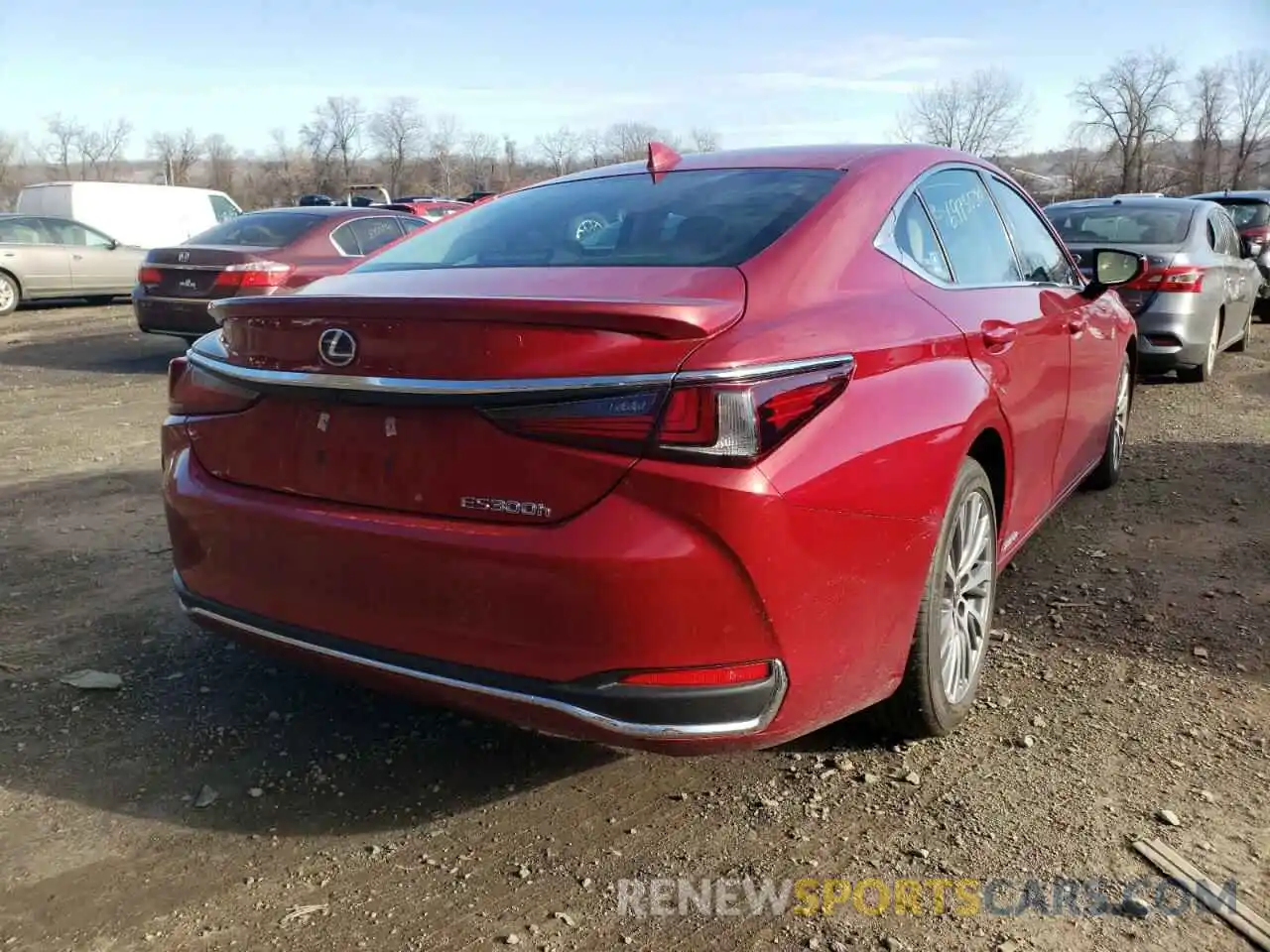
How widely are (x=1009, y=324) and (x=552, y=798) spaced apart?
6.40 ft

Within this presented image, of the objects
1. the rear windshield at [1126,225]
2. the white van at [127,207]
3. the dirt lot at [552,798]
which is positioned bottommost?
the dirt lot at [552,798]

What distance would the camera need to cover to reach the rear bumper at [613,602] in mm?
2037

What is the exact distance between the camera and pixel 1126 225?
328 inches

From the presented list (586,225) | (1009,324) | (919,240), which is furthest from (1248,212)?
(586,225)

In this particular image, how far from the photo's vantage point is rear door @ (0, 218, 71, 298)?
14.8m

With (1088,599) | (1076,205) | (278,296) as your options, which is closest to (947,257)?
(1088,599)

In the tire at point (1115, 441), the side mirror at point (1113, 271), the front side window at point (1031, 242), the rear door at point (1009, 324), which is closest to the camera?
the rear door at point (1009, 324)

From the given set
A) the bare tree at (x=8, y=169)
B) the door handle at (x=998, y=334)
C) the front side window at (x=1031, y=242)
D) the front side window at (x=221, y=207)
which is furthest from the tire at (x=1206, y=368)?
the bare tree at (x=8, y=169)

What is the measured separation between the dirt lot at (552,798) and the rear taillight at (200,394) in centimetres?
93

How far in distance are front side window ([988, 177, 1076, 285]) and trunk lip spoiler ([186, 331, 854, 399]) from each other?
6.23 ft

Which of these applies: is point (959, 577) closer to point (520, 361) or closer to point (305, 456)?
point (520, 361)

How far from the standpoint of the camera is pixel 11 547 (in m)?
4.40

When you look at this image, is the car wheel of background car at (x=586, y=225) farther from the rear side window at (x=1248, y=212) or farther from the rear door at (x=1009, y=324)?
the rear side window at (x=1248, y=212)

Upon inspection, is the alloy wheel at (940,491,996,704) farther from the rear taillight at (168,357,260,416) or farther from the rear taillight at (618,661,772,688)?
the rear taillight at (168,357,260,416)
